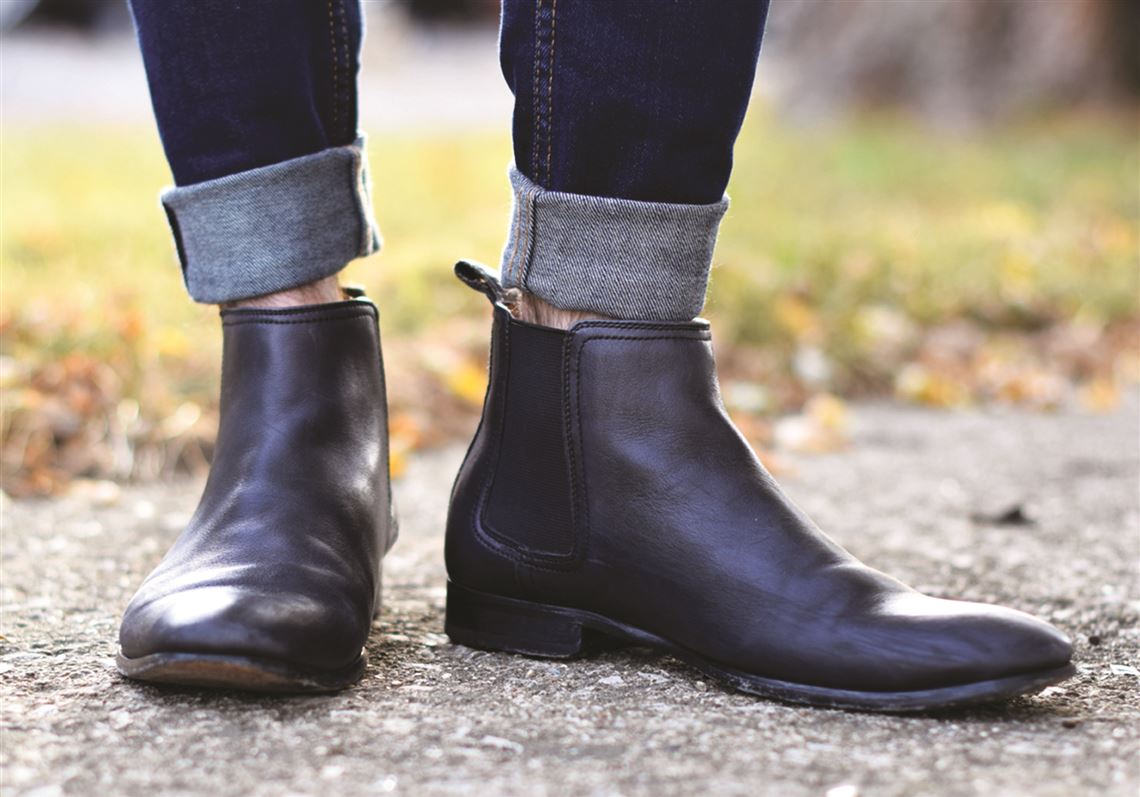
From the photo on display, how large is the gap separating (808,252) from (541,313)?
8.13 feet

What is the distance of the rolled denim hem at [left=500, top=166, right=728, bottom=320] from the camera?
102 cm

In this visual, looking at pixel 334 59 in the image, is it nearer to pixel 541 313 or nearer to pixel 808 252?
pixel 541 313

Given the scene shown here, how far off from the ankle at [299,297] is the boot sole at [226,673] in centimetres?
36

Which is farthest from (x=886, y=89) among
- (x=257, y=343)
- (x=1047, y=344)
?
(x=257, y=343)

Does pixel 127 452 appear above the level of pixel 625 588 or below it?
below

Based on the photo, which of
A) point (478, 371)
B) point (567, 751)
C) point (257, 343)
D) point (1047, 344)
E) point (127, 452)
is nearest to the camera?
point (567, 751)

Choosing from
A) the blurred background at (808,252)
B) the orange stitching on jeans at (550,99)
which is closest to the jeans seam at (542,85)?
the orange stitching on jeans at (550,99)

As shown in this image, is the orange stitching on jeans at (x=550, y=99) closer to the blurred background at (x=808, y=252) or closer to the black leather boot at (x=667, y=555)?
the black leather boot at (x=667, y=555)

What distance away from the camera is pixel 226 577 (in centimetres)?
98

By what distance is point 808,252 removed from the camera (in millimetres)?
3453

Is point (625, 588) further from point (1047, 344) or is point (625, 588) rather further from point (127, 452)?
point (1047, 344)

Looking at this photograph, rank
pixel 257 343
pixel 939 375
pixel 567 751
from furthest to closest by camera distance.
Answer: pixel 939 375 → pixel 257 343 → pixel 567 751

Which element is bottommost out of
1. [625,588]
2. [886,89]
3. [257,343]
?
[625,588]

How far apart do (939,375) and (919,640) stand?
204 cm
